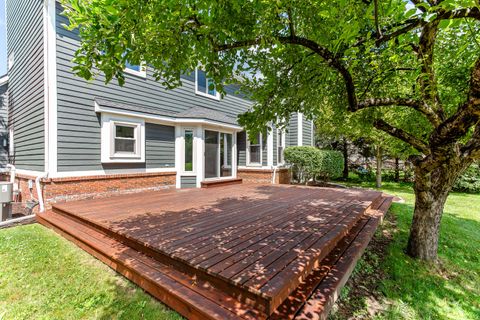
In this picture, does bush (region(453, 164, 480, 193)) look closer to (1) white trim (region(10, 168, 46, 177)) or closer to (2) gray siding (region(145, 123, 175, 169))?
(2) gray siding (region(145, 123, 175, 169))

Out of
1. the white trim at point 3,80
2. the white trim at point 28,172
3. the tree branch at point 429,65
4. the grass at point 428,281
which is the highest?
the white trim at point 3,80

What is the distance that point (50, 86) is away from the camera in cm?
570

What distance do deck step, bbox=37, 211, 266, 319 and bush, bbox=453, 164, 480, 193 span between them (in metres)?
14.2

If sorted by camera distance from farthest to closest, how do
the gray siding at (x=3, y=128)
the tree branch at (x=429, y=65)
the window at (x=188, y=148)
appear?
1. the gray siding at (x=3, y=128)
2. the window at (x=188, y=148)
3. the tree branch at (x=429, y=65)

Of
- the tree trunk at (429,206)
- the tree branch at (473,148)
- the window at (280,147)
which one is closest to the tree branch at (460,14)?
the tree branch at (473,148)

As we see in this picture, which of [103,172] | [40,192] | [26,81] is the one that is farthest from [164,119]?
[26,81]

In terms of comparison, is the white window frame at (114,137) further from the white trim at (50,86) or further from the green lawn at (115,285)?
the green lawn at (115,285)

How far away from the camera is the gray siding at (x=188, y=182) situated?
340 inches

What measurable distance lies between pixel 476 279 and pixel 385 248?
1.22 m

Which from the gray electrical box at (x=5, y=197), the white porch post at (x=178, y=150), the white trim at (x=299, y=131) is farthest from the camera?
the white trim at (x=299, y=131)

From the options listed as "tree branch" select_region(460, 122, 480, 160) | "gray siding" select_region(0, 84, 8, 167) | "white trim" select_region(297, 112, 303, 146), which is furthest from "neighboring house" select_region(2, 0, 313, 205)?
"tree branch" select_region(460, 122, 480, 160)

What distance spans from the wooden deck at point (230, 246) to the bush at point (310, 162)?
5404mm

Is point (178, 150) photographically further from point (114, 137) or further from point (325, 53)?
point (325, 53)

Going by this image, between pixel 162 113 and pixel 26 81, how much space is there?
13.2 ft
